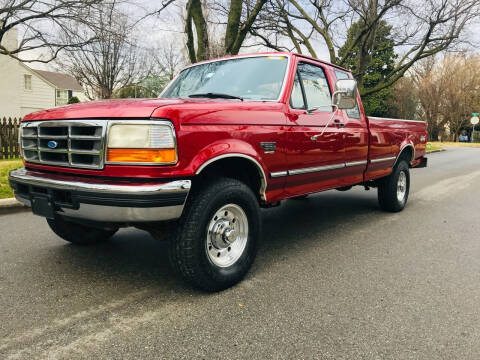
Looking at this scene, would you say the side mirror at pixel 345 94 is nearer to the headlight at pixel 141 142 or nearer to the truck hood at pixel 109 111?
the truck hood at pixel 109 111

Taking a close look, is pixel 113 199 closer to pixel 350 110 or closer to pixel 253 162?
pixel 253 162

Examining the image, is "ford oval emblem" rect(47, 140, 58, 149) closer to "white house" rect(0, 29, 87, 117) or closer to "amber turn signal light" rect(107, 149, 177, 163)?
"amber turn signal light" rect(107, 149, 177, 163)

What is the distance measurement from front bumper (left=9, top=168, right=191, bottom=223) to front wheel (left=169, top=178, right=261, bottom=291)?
0.66 ft

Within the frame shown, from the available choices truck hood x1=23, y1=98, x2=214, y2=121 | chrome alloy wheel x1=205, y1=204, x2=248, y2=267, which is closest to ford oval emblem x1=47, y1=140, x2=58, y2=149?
truck hood x1=23, y1=98, x2=214, y2=121

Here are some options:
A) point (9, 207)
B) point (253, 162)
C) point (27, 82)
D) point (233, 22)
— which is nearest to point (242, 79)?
point (253, 162)

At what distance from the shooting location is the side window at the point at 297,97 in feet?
12.4

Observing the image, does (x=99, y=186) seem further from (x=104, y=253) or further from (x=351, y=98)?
(x=351, y=98)

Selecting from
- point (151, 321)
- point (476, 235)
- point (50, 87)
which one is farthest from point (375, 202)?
point (50, 87)

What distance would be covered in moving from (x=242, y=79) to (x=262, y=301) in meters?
2.15

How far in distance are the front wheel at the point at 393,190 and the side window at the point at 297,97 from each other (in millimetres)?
2653

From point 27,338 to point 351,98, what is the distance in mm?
3498

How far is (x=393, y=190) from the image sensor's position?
233 inches

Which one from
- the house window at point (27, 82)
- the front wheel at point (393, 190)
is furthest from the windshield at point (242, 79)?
the house window at point (27, 82)

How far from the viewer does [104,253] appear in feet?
12.6
